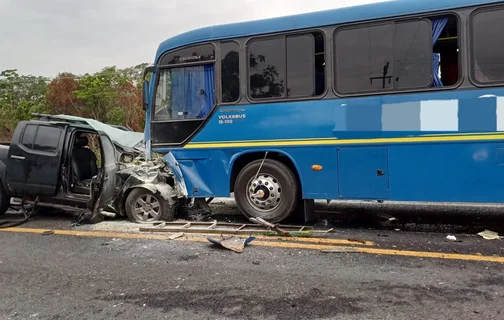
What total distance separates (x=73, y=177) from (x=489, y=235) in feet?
21.1

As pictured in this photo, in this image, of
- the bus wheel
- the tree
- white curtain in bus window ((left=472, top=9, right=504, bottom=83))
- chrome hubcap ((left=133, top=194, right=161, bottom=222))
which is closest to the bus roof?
white curtain in bus window ((left=472, top=9, right=504, bottom=83))

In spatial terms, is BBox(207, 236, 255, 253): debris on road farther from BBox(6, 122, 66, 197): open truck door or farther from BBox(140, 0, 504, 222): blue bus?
BBox(6, 122, 66, 197): open truck door

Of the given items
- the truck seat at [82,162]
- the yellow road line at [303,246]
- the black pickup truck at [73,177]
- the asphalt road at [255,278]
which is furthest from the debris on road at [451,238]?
the truck seat at [82,162]

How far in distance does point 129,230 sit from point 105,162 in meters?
1.32

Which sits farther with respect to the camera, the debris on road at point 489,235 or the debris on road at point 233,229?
the debris on road at point 233,229

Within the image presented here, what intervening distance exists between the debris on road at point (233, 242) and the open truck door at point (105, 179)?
236 centimetres

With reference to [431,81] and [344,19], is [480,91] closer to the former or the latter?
[431,81]

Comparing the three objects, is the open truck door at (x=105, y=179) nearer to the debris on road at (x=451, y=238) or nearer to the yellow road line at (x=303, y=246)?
the yellow road line at (x=303, y=246)

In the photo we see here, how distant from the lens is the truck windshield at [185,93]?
6379mm

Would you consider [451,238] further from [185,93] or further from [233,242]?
[185,93]

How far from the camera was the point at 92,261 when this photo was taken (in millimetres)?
4613

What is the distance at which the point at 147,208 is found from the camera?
21.4 feet

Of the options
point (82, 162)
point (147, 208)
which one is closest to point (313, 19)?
point (147, 208)

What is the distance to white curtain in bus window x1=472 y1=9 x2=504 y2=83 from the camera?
198 inches
